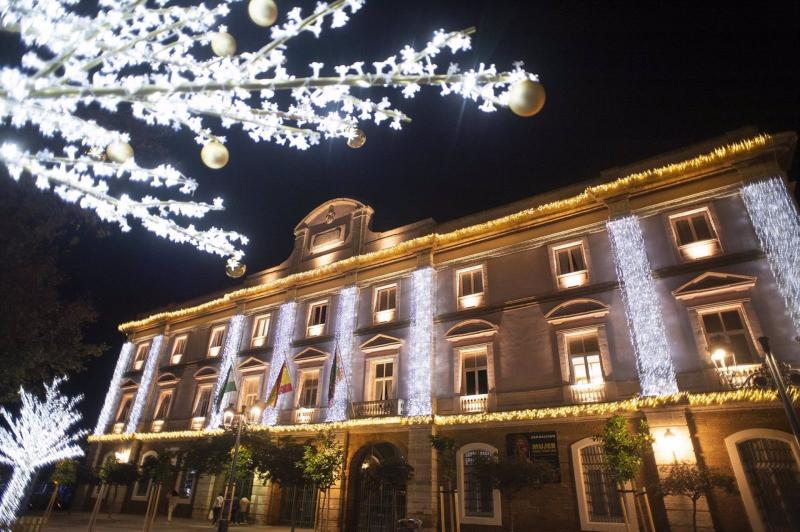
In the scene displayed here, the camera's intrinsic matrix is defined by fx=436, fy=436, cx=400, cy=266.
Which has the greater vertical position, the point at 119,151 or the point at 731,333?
the point at 731,333

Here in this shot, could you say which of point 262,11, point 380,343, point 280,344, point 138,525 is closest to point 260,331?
point 280,344

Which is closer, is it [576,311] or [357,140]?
[357,140]

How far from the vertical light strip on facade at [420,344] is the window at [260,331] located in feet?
31.0

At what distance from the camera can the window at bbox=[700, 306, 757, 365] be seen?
1265 cm

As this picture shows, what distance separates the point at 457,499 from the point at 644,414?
22.1 ft

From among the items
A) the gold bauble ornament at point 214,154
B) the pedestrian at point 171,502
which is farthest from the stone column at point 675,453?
the pedestrian at point 171,502

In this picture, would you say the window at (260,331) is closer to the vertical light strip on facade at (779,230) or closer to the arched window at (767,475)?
the arched window at (767,475)

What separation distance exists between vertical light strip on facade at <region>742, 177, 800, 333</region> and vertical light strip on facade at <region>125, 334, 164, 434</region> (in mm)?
31144

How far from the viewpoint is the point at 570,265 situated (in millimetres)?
16812

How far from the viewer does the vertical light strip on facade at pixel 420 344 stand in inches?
680

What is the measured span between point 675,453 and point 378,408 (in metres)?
10.5

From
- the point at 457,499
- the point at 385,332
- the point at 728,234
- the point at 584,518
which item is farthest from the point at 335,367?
the point at 728,234

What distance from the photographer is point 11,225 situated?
10.7 meters

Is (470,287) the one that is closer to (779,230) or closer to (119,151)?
(779,230)
